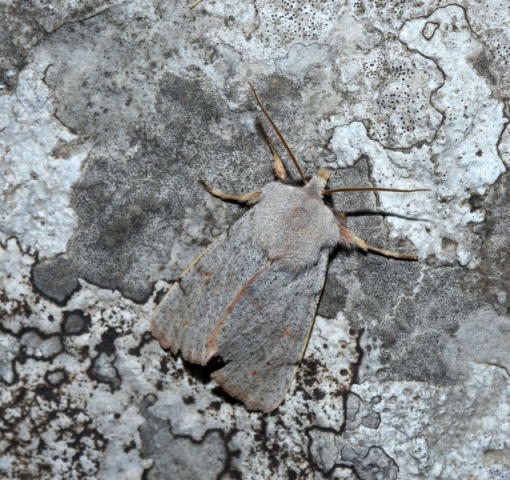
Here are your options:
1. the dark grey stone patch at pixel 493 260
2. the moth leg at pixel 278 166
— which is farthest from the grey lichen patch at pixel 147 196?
the dark grey stone patch at pixel 493 260

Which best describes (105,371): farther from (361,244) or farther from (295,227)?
(361,244)

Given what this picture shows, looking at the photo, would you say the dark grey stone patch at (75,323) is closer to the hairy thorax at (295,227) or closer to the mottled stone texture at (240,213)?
the mottled stone texture at (240,213)

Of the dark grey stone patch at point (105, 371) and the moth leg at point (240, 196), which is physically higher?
the moth leg at point (240, 196)

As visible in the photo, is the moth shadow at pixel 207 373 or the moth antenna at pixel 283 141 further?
the moth shadow at pixel 207 373

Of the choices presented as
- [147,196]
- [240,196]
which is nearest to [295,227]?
[240,196]

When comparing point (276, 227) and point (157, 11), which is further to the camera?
point (157, 11)

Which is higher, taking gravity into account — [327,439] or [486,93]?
[486,93]

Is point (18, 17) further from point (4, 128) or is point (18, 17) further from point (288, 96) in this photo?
point (288, 96)

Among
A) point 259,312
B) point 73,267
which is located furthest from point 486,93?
point 73,267
